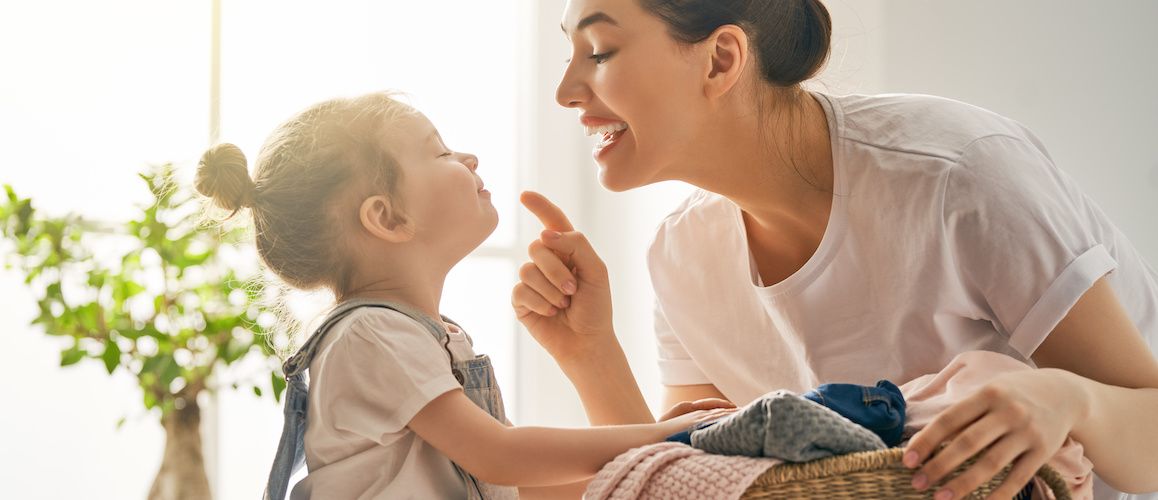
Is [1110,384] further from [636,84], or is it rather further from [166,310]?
[166,310]

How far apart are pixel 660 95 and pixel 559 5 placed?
195 centimetres

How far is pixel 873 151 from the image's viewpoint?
1312 mm

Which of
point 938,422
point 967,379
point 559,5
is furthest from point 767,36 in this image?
point 559,5

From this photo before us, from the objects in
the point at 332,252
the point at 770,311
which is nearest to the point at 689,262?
the point at 770,311

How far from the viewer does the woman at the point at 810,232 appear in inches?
45.8

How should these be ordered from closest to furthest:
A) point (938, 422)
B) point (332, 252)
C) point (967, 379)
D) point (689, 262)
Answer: point (938, 422) < point (967, 379) < point (332, 252) < point (689, 262)

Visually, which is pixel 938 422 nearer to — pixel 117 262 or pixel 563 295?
pixel 563 295

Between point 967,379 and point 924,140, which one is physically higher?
point 924,140

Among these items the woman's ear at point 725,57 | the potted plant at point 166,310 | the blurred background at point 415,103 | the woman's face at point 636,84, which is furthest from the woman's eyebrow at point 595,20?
the potted plant at point 166,310

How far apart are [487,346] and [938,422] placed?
244 cm

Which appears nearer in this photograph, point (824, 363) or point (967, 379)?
point (967, 379)

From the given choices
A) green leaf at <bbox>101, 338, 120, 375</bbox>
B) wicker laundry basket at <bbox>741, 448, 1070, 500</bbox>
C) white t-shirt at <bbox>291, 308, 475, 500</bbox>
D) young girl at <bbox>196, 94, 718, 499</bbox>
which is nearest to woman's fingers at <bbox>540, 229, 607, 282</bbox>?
young girl at <bbox>196, 94, 718, 499</bbox>

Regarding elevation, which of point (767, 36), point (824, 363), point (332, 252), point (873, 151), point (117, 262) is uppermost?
point (767, 36)

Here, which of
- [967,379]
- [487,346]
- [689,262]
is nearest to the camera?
[967,379]
